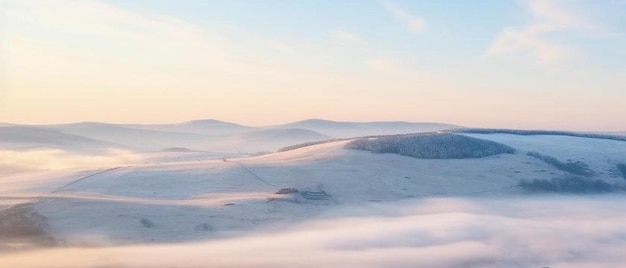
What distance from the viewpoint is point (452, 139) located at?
1810 inches

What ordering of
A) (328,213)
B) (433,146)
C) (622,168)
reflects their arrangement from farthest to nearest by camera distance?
(433,146) → (622,168) → (328,213)

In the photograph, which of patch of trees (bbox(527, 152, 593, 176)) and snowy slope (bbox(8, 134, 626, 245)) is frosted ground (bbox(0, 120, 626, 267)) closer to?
snowy slope (bbox(8, 134, 626, 245))

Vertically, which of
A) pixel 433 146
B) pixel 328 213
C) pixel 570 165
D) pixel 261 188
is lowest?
pixel 328 213

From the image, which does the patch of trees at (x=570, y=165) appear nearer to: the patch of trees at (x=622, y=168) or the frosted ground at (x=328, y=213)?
the frosted ground at (x=328, y=213)

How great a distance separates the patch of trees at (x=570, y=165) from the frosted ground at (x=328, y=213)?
0.52m

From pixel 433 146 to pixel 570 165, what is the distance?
7.14 m

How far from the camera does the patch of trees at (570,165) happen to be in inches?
1633

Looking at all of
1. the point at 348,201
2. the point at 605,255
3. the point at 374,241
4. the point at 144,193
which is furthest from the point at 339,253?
the point at 144,193

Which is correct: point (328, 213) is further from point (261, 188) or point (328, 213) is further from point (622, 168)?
point (622, 168)

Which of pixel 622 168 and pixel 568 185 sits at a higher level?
pixel 622 168

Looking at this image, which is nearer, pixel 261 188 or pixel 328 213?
pixel 328 213

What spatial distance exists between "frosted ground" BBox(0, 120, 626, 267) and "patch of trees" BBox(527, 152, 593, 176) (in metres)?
0.52

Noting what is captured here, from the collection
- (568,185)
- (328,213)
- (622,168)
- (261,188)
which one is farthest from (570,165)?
(328,213)

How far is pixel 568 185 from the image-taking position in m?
38.5
